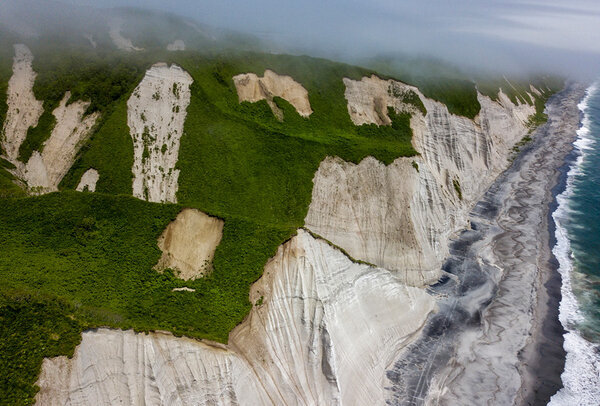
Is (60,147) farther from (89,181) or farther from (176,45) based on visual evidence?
(176,45)

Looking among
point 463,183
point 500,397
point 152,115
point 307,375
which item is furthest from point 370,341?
point 463,183

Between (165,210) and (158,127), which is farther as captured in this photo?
(158,127)

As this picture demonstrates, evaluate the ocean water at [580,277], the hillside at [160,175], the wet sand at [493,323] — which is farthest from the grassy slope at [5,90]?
the ocean water at [580,277]

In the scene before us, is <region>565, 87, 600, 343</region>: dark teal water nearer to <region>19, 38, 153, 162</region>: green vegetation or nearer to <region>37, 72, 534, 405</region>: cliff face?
<region>37, 72, 534, 405</region>: cliff face

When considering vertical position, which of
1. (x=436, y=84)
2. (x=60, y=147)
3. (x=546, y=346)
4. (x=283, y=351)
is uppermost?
(x=436, y=84)

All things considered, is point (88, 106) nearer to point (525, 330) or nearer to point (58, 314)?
point (58, 314)

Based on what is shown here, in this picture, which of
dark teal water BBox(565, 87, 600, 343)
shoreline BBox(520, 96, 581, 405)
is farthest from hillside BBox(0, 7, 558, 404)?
dark teal water BBox(565, 87, 600, 343)

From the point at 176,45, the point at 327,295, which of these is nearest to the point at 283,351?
the point at 327,295
